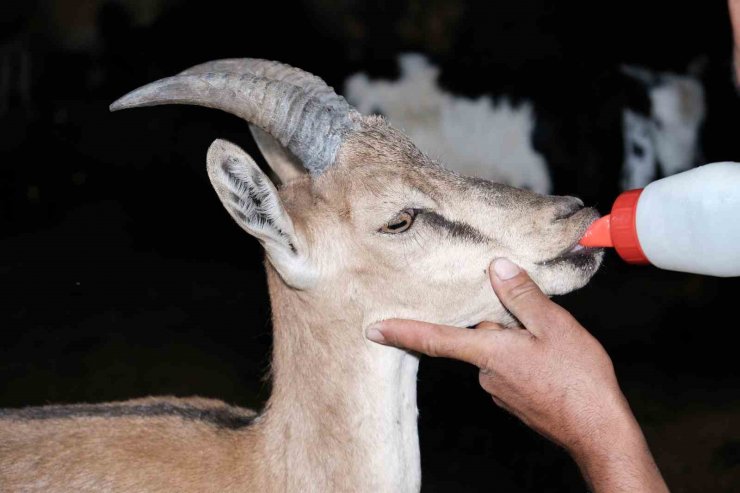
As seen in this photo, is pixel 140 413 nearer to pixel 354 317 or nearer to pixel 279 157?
pixel 354 317

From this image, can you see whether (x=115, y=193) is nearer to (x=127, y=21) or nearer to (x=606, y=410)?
(x=127, y=21)

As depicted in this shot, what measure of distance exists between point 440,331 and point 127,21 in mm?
8199

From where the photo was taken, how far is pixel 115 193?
9602 mm

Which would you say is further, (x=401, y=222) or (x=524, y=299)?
(x=401, y=222)

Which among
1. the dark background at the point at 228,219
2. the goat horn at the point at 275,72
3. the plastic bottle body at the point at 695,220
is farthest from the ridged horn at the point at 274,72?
the dark background at the point at 228,219

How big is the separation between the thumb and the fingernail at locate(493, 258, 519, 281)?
0.19 m

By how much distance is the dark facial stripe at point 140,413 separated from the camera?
3361 millimetres

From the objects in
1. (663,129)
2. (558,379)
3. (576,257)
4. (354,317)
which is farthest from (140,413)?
(663,129)

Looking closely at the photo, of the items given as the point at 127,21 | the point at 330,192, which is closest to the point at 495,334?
the point at 330,192

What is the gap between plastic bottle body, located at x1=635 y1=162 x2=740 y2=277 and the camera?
103 inches

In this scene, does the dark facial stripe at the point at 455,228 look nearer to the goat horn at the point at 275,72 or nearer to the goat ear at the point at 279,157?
the goat horn at the point at 275,72

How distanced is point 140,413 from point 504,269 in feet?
5.33

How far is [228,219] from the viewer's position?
8.98 meters

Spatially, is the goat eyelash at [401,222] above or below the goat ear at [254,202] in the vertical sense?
above
